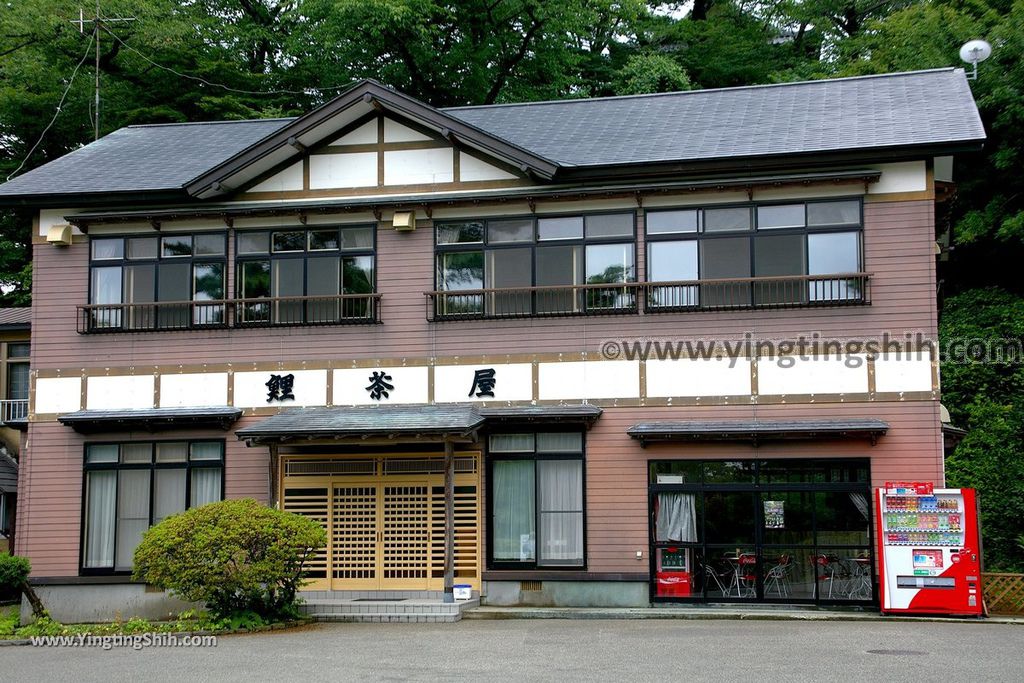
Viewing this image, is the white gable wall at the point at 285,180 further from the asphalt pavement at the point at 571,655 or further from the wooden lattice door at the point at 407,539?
the asphalt pavement at the point at 571,655

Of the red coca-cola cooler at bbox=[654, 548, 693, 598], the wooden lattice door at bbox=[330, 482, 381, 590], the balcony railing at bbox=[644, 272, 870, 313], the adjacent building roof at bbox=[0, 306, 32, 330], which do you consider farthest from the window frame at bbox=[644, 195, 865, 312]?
the adjacent building roof at bbox=[0, 306, 32, 330]

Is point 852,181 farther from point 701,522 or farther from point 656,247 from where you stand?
point 701,522

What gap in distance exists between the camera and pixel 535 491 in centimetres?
1712

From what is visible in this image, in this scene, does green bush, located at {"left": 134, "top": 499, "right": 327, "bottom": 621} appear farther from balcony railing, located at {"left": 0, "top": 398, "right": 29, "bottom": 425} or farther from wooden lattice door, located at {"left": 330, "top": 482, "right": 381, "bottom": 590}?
balcony railing, located at {"left": 0, "top": 398, "right": 29, "bottom": 425}

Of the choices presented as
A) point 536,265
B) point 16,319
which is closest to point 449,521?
point 536,265

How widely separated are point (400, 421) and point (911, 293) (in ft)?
25.8

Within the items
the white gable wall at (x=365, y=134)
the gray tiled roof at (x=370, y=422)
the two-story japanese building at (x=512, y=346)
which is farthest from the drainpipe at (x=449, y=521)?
the white gable wall at (x=365, y=134)

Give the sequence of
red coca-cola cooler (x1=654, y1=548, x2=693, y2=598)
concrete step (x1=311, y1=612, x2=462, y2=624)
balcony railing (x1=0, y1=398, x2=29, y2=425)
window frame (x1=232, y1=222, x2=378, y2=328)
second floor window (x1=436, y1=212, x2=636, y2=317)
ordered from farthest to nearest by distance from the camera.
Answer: balcony railing (x1=0, y1=398, x2=29, y2=425)
window frame (x1=232, y1=222, x2=378, y2=328)
second floor window (x1=436, y1=212, x2=636, y2=317)
red coca-cola cooler (x1=654, y1=548, x2=693, y2=598)
concrete step (x1=311, y1=612, x2=462, y2=624)

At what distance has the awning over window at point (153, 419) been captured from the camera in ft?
58.1

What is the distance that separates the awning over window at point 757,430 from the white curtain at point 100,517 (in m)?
8.74

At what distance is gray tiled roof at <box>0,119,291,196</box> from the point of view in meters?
18.6

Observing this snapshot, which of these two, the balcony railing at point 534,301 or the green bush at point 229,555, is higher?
the balcony railing at point 534,301

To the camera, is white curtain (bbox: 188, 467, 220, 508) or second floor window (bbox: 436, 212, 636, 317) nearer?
second floor window (bbox: 436, 212, 636, 317)

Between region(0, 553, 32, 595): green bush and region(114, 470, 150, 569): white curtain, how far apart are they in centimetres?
171
